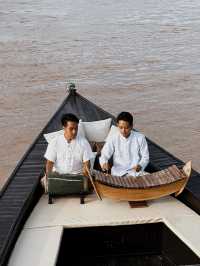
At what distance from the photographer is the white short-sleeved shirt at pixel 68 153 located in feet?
15.8

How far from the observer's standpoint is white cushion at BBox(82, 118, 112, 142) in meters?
6.01

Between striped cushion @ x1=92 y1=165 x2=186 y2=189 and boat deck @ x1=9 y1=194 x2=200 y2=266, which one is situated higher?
striped cushion @ x1=92 y1=165 x2=186 y2=189

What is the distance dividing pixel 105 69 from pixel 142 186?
9061 millimetres

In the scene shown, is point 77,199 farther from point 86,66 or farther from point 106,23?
point 106,23

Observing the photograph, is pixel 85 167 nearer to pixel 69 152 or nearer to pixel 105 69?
pixel 69 152

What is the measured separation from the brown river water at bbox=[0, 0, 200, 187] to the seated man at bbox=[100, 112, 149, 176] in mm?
2883

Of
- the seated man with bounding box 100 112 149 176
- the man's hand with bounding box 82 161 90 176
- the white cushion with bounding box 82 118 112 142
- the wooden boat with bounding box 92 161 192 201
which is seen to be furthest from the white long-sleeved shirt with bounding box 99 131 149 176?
the white cushion with bounding box 82 118 112 142

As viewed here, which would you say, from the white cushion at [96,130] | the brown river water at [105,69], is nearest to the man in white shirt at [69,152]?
the white cushion at [96,130]

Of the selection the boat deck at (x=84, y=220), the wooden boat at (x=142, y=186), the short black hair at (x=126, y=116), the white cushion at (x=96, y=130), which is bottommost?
the boat deck at (x=84, y=220)

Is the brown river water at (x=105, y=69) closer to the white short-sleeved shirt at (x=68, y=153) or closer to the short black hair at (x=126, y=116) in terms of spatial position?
the white short-sleeved shirt at (x=68, y=153)

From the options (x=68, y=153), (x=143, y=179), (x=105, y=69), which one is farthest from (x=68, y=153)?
(x=105, y=69)

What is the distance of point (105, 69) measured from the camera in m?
13.2

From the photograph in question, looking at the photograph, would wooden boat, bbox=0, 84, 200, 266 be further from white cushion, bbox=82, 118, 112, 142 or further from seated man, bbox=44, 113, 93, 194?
white cushion, bbox=82, 118, 112, 142

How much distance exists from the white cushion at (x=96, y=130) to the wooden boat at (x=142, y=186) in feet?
4.73
